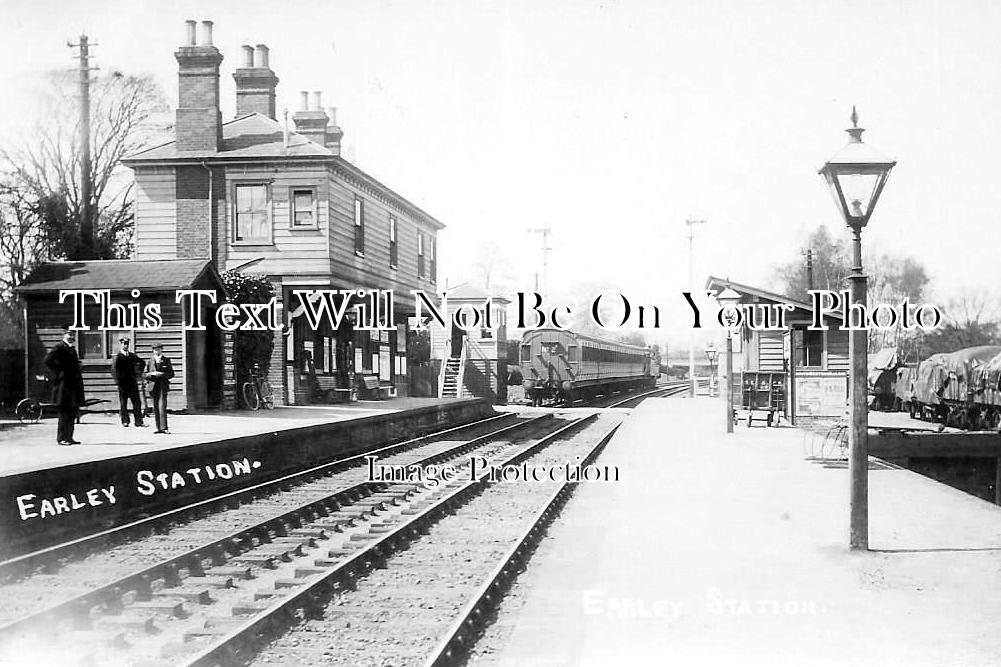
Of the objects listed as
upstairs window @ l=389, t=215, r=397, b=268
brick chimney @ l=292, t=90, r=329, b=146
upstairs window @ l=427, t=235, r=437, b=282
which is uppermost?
brick chimney @ l=292, t=90, r=329, b=146

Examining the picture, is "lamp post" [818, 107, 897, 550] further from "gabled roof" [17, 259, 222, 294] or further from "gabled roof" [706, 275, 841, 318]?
"gabled roof" [17, 259, 222, 294]

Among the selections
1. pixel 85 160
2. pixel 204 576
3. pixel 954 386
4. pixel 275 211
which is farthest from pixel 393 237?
pixel 954 386

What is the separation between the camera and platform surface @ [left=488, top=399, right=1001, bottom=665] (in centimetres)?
425

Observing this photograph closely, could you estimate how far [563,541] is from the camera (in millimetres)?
6445

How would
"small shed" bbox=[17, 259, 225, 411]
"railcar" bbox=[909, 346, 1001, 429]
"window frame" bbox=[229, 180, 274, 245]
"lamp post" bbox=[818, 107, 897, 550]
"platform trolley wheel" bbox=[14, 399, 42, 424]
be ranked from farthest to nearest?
1. "railcar" bbox=[909, 346, 1001, 429]
2. "platform trolley wheel" bbox=[14, 399, 42, 424]
3. "window frame" bbox=[229, 180, 274, 245]
4. "small shed" bbox=[17, 259, 225, 411]
5. "lamp post" bbox=[818, 107, 897, 550]

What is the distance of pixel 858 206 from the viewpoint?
19.0 ft

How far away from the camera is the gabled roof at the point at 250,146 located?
24.1 ft

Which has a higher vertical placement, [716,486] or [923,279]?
[923,279]

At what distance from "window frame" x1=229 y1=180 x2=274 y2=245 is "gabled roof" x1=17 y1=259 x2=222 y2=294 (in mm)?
394

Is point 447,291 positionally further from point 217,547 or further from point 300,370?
point 300,370

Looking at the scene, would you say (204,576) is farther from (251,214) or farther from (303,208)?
(303,208)

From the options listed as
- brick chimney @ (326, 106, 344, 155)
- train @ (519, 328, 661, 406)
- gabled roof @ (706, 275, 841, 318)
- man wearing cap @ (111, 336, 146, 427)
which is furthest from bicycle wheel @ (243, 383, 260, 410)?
gabled roof @ (706, 275, 841, 318)

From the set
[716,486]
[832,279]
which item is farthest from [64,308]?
[832,279]

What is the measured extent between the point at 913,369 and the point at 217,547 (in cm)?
2047
